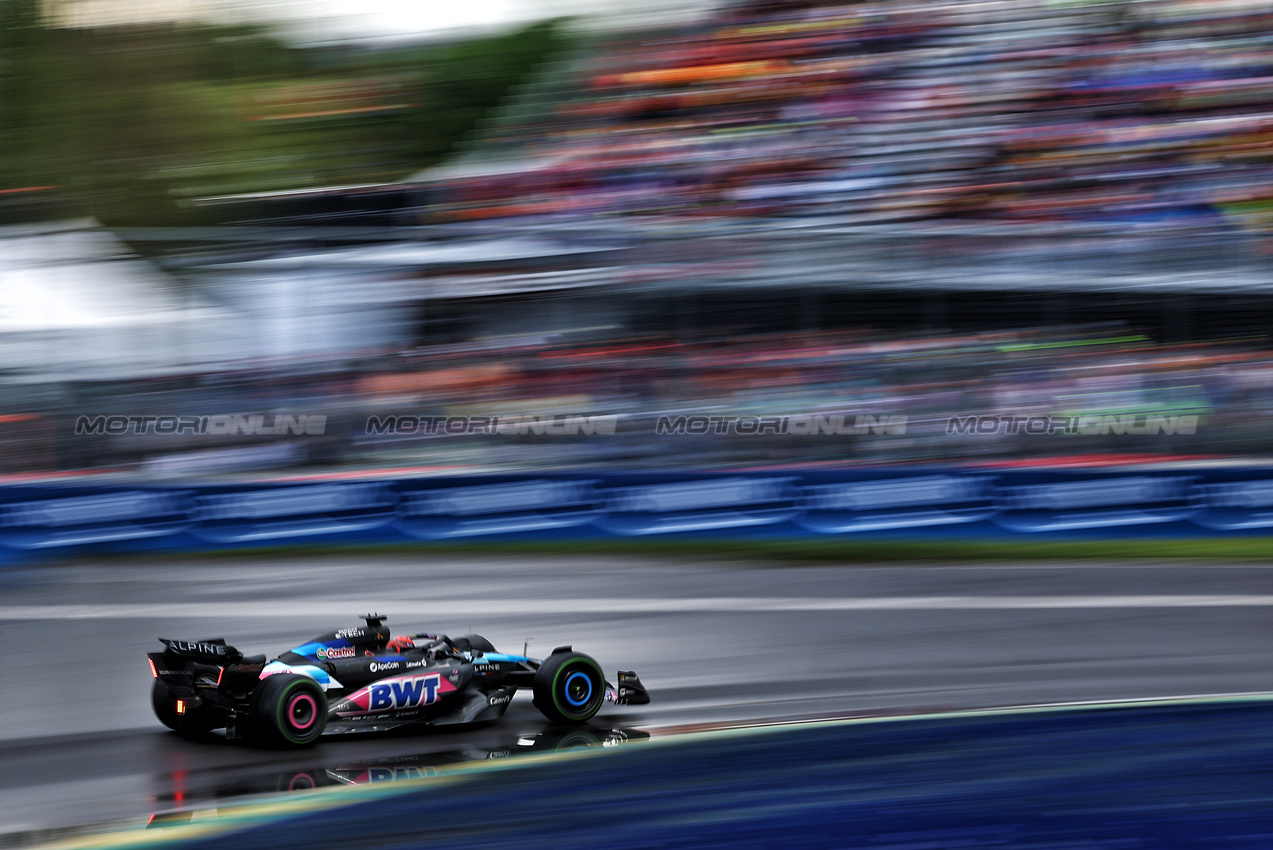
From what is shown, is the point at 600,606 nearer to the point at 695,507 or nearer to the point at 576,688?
the point at 695,507

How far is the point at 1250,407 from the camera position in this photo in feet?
31.8

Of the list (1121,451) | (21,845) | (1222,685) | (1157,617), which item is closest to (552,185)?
(1121,451)

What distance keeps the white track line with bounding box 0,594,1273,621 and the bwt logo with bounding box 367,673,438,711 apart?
2435 mm

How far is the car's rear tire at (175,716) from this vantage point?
15.4 ft

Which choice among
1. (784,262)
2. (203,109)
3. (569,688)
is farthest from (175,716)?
(203,109)

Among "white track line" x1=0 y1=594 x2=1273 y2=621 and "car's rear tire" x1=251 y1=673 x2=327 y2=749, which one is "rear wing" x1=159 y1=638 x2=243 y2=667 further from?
"white track line" x1=0 y1=594 x2=1273 y2=621

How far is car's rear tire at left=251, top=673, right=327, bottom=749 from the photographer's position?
174 inches

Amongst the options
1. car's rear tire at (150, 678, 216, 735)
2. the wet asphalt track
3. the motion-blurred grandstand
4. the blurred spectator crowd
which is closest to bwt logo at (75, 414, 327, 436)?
the motion-blurred grandstand

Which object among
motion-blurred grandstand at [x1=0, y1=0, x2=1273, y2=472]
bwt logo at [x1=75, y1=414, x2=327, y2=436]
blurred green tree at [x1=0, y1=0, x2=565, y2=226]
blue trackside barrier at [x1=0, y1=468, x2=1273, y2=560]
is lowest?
blue trackside barrier at [x1=0, y1=468, x2=1273, y2=560]

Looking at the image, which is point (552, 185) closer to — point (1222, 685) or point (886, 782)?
point (1222, 685)

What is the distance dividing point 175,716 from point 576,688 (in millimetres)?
1454

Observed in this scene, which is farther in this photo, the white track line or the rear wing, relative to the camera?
the white track line

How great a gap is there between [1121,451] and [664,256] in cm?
407

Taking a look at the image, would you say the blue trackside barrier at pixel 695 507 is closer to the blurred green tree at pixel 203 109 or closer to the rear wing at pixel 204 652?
the rear wing at pixel 204 652
